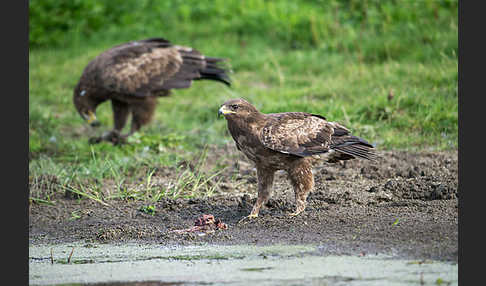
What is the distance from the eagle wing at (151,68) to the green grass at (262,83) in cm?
55

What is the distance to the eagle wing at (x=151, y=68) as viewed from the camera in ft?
31.5

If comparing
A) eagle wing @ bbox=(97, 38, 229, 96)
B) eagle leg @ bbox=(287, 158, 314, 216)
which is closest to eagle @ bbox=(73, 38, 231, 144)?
eagle wing @ bbox=(97, 38, 229, 96)

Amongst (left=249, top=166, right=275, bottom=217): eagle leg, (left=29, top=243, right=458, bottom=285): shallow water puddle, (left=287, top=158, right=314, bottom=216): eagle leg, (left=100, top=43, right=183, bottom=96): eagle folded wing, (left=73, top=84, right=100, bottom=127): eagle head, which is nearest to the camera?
(left=29, top=243, right=458, bottom=285): shallow water puddle

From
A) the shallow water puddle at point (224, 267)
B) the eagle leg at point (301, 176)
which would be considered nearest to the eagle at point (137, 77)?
the eagle leg at point (301, 176)

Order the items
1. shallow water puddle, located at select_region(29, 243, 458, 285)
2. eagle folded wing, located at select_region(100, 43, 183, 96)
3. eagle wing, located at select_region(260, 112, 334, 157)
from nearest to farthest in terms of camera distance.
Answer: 1. shallow water puddle, located at select_region(29, 243, 458, 285)
2. eagle wing, located at select_region(260, 112, 334, 157)
3. eagle folded wing, located at select_region(100, 43, 183, 96)

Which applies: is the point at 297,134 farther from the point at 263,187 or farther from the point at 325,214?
the point at 325,214

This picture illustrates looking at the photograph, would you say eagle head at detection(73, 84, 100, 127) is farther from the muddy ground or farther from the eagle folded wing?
the muddy ground

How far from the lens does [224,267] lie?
4688 millimetres

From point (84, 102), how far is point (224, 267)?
19.4 ft

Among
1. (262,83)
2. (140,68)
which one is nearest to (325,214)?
(140,68)

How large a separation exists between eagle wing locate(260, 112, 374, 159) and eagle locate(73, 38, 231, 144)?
4063mm

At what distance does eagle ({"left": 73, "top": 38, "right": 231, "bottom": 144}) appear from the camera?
31.6ft

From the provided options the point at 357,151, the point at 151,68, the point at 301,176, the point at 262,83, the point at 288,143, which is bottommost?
the point at 262,83

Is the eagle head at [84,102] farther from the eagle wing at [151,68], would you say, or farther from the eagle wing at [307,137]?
the eagle wing at [307,137]
